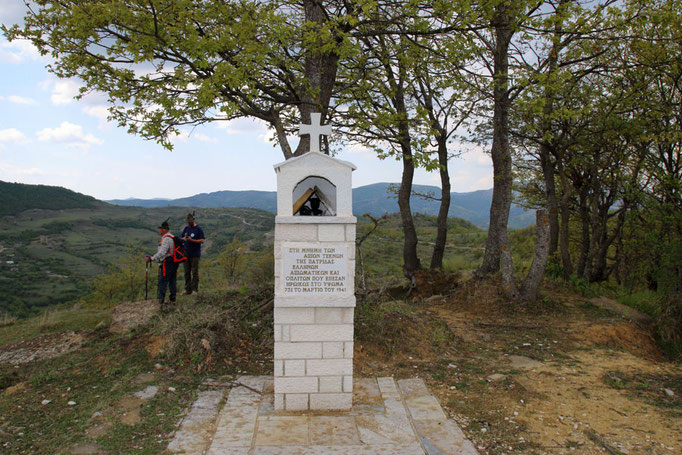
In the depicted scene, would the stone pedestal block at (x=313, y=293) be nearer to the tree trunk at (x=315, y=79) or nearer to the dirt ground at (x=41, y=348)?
the tree trunk at (x=315, y=79)

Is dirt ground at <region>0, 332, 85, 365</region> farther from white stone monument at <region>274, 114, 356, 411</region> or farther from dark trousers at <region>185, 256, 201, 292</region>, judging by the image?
white stone monument at <region>274, 114, 356, 411</region>

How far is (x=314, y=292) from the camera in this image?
16.2ft

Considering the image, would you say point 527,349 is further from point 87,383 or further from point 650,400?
point 87,383

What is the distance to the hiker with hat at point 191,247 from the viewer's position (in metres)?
10.5

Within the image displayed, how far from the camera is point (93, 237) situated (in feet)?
166

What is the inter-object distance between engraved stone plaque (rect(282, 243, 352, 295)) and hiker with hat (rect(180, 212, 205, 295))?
6.17 meters

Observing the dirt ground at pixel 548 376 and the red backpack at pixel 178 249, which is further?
the red backpack at pixel 178 249

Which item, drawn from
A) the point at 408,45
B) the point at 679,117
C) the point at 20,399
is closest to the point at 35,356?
the point at 20,399

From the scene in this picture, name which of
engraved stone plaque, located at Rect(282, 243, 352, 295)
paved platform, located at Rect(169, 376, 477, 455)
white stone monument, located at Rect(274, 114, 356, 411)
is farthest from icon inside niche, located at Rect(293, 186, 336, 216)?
paved platform, located at Rect(169, 376, 477, 455)

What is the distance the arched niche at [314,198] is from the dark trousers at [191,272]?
610cm

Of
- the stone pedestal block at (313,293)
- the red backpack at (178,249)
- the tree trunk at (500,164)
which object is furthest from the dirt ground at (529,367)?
the stone pedestal block at (313,293)

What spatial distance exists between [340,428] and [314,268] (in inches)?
64.2

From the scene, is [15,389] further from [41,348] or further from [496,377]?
[496,377]

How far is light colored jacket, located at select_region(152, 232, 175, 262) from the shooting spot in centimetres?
930
